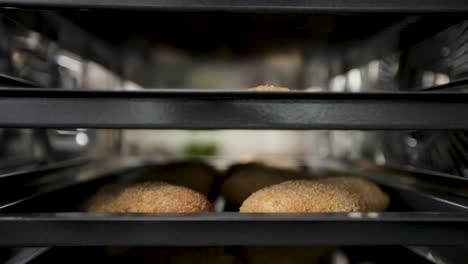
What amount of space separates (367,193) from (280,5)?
71 centimetres

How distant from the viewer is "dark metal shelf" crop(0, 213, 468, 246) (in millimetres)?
893

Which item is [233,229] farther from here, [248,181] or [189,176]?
[189,176]

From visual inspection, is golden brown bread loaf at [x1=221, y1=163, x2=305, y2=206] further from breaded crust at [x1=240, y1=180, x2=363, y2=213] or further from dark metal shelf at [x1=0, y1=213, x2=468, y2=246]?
dark metal shelf at [x1=0, y1=213, x2=468, y2=246]

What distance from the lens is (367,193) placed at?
1380mm

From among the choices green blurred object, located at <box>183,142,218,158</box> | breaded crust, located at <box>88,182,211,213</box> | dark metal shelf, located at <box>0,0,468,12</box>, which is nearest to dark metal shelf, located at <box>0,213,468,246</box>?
breaded crust, located at <box>88,182,211,213</box>

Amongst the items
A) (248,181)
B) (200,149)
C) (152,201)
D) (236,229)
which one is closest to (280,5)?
(236,229)

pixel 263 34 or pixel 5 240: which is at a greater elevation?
pixel 263 34

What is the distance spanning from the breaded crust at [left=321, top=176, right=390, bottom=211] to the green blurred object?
1.27m

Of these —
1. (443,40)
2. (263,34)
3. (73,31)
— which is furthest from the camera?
(263,34)

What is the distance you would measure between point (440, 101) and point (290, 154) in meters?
1.79

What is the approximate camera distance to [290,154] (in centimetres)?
271

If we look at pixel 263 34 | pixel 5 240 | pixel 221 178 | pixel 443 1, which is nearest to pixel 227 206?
pixel 221 178

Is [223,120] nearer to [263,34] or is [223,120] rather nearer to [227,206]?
[227,206]

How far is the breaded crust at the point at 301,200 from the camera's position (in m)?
1.13
